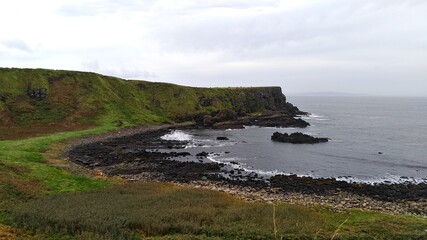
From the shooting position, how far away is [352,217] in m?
29.8

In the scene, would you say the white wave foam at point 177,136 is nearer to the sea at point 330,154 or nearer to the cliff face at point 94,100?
the sea at point 330,154

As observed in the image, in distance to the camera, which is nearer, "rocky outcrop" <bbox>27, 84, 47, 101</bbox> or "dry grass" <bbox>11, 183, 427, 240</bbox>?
"dry grass" <bbox>11, 183, 427, 240</bbox>

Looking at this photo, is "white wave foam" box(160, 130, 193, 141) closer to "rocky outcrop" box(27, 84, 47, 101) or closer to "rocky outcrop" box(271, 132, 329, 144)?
"rocky outcrop" box(271, 132, 329, 144)

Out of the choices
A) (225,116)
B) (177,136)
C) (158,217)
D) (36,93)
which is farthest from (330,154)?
(36,93)

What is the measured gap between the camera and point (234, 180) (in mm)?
47469

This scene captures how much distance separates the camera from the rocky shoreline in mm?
38375

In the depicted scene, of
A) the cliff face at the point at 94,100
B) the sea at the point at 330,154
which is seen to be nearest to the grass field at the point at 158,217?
the sea at the point at 330,154

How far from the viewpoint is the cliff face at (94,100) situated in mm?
93819

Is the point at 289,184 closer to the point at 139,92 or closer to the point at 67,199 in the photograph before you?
the point at 67,199

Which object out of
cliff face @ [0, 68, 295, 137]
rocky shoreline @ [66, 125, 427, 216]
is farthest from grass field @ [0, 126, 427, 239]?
cliff face @ [0, 68, 295, 137]

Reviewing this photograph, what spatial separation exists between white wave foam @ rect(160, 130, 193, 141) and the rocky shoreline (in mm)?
11839

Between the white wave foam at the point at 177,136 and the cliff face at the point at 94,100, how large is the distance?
14.0 metres

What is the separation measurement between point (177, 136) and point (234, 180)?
44522mm

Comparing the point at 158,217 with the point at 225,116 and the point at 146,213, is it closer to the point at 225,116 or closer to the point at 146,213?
the point at 146,213
